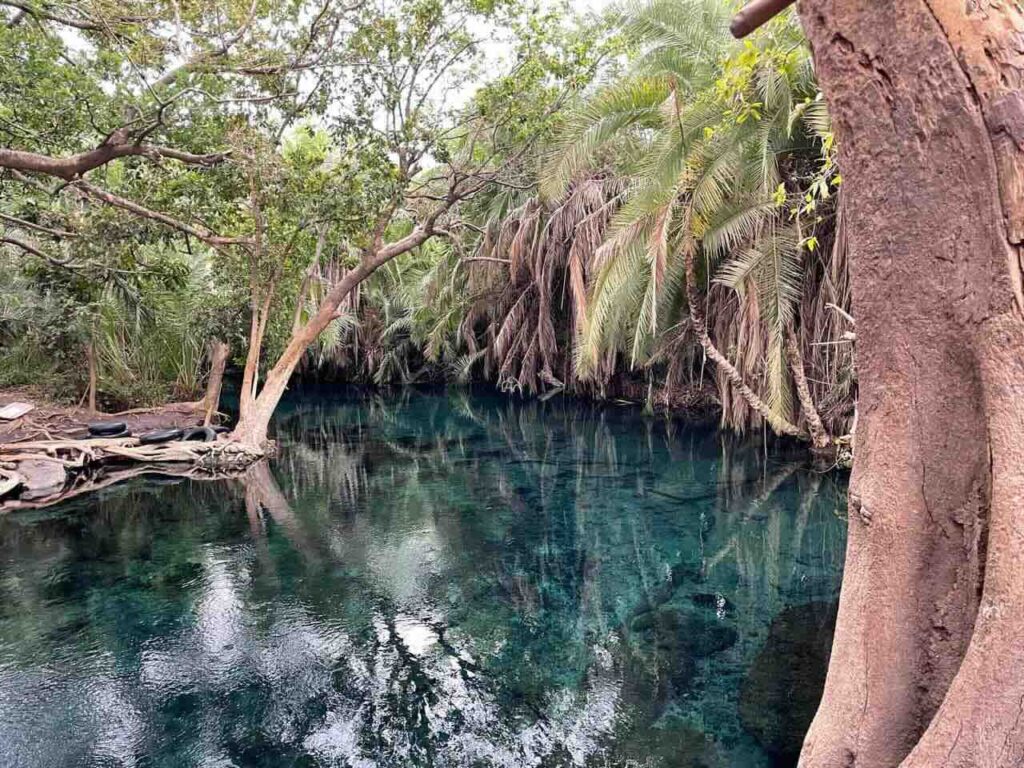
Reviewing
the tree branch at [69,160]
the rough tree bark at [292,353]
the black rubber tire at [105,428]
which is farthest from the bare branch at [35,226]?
the rough tree bark at [292,353]

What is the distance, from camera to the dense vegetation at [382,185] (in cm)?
771

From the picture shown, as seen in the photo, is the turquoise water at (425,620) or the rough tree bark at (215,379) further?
the rough tree bark at (215,379)

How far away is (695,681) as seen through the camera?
467 centimetres

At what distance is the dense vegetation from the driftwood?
159 centimetres

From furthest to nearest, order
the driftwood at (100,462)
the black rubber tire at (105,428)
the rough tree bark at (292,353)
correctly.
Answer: the rough tree bark at (292,353) < the black rubber tire at (105,428) < the driftwood at (100,462)

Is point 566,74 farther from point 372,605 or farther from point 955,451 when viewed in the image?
point 955,451

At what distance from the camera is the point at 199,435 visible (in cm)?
1296

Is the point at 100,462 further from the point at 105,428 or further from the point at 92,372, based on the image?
the point at 92,372

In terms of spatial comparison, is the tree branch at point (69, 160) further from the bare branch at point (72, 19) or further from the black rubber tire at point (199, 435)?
the black rubber tire at point (199, 435)

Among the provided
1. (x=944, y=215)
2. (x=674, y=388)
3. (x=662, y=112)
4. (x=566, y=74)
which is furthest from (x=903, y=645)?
(x=674, y=388)

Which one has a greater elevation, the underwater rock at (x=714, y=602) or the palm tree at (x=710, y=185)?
the palm tree at (x=710, y=185)

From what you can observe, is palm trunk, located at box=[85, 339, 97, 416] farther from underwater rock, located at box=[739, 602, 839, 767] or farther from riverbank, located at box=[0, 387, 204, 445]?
underwater rock, located at box=[739, 602, 839, 767]

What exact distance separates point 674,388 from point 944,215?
14608 millimetres

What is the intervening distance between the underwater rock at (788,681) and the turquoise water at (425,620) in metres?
0.02
